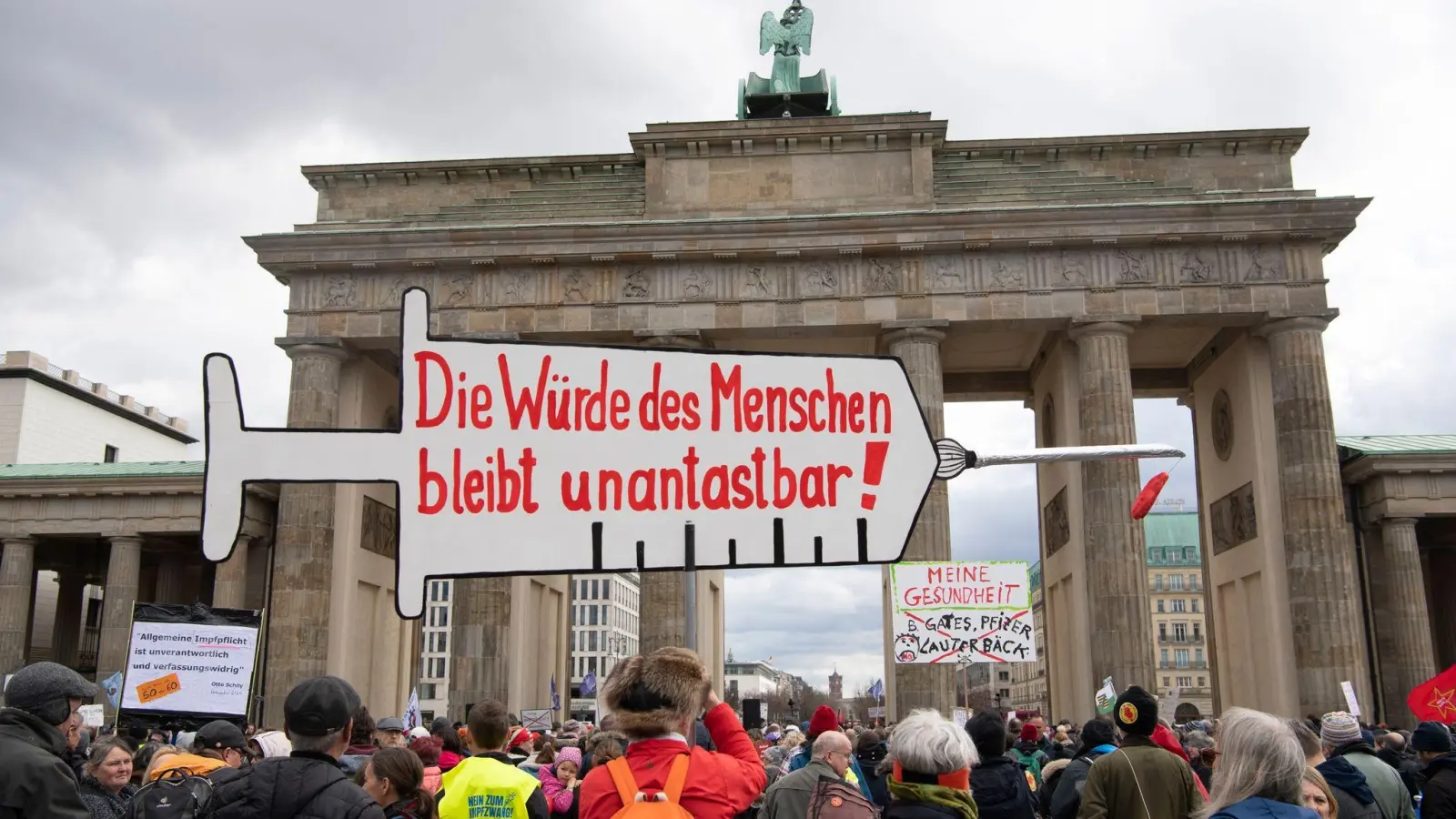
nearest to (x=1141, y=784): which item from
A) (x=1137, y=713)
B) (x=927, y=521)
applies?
(x=1137, y=713)

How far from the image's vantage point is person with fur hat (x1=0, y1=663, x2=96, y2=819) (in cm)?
428

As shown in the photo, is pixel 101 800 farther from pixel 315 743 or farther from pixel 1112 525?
pixel 1112 525

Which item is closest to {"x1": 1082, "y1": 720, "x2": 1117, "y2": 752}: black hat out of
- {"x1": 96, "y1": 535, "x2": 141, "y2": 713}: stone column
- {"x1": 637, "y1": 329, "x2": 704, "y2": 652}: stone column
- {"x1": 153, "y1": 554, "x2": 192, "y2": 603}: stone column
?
{"x1": 637, "y1": 329, "x2": 704, "y2": 652}: stone column

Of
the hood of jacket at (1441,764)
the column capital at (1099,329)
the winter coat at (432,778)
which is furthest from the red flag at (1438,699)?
the column capital at (1099,329)

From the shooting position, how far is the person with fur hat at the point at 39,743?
4.28m

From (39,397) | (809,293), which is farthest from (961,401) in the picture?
(39,397)

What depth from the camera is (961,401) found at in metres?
45.1

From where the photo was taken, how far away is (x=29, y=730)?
4531 millimetres

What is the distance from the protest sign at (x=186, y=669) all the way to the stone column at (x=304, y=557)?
18.4 meters

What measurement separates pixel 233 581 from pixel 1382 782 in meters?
34.5

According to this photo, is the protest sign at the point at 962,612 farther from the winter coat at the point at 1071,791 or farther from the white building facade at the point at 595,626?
the white building facade at the point at 595,626

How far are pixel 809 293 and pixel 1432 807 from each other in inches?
1130

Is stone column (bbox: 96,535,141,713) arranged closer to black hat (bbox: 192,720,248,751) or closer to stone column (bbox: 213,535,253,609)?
stone column (bbox: 213,535,253,609)

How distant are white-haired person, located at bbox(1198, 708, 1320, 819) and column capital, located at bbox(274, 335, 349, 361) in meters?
34.7
